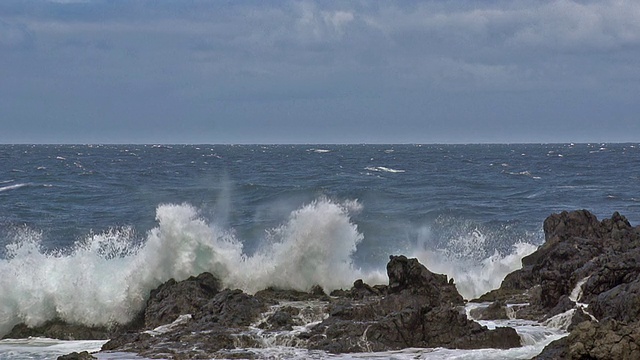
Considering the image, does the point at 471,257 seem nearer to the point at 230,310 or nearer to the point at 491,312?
the point at 491,312

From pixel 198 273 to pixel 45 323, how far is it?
4154 millimetres

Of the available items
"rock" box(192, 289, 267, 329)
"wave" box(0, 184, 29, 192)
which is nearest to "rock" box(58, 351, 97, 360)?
"rock" box(192, 289, 267, 329)

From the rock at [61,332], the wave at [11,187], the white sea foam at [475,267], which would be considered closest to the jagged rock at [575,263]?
the white sea foam at [475,267]

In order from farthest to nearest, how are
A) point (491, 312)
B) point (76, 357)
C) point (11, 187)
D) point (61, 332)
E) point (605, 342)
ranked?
point (11, 187) → point (61, 332) → point (491, 312) → point (76, 357) → point (605, 342)

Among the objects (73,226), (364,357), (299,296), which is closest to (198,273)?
(299,296)

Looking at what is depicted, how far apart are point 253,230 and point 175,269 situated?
9.50m

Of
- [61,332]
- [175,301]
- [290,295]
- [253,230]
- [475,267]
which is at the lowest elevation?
[61,332]

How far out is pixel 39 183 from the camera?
49.8 metres

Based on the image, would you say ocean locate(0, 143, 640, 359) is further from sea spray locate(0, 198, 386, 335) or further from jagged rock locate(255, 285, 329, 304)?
jagged rock locate(255, 285, 329, 304)

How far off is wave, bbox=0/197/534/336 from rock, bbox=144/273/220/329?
187 centimetres

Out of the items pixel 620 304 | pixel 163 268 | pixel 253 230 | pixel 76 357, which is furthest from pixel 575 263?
pixel 253 230

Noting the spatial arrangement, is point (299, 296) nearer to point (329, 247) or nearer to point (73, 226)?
point (329, 247)

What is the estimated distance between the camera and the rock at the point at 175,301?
18.0 meters

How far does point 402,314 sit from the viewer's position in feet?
51.3
